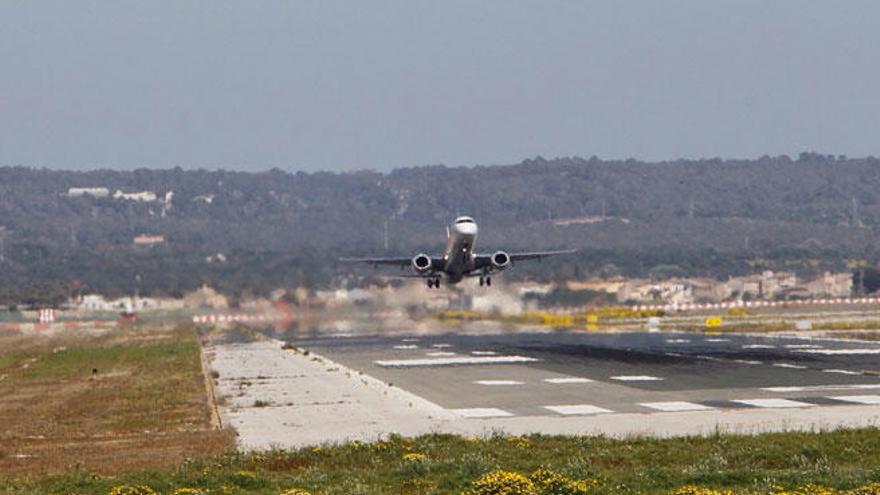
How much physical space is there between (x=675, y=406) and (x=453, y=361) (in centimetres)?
2790

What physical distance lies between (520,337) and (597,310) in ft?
111

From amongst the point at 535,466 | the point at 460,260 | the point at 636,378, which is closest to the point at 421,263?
the point at 460,260

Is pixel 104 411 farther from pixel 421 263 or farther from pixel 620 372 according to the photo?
pixel 421 263

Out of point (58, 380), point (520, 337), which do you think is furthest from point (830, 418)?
point (520, 337)

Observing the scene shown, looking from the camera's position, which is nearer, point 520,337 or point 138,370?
point 138,370

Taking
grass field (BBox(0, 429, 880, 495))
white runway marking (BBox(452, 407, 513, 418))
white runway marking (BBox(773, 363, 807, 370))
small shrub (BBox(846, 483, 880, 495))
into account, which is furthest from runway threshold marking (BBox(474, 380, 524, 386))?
small shrub (BBox(846, 483, 880, 495))

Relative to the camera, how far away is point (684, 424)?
38.8 meters

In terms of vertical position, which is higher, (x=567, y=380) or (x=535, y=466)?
(x=535, y=466)

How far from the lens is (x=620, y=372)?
2366 inches

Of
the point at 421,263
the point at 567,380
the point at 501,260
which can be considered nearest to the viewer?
the point at 567,380

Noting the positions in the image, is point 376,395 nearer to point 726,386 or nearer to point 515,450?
point 726,386

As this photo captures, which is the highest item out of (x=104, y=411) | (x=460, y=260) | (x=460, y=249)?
(x=460, y=249)

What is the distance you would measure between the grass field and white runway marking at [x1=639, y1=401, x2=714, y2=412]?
Answer: 8442 mm

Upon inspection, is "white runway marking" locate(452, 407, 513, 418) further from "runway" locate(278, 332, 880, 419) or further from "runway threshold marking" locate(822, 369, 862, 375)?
"runway threshold marking" locate(822, 369, 862, 375)
